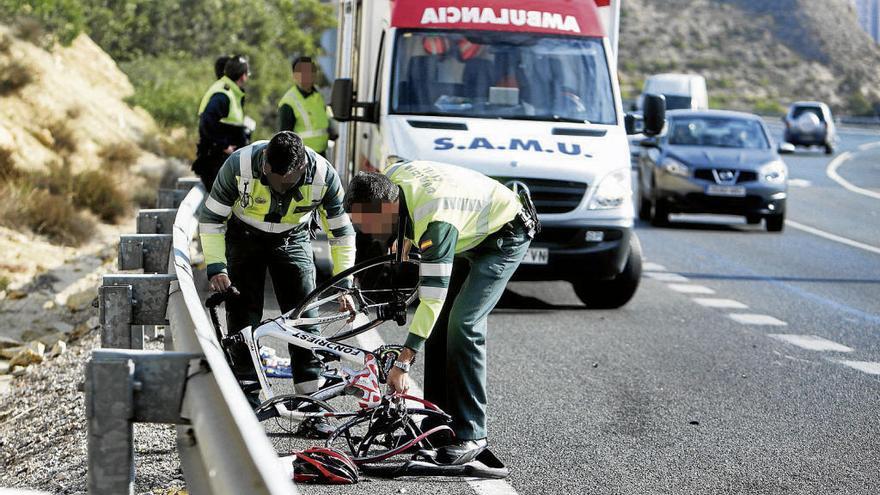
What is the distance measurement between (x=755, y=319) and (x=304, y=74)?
4.64 meters

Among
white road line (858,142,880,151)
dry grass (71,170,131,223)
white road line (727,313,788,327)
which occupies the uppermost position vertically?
white road line (727,313,788,327)

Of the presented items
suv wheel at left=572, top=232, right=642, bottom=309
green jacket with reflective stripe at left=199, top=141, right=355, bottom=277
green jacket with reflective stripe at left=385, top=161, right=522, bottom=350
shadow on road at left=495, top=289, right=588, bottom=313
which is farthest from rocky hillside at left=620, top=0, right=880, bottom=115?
green jacket with reflective stripe at left=385, top=161, right=522, bottom=350

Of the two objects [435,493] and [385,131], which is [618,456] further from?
[385,131]

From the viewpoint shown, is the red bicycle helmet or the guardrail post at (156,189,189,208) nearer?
the red bicycle helmet

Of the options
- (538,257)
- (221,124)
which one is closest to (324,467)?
(538,257)

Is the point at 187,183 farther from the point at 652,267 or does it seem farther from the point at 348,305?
the point at 348,305

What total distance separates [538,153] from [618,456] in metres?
4.86

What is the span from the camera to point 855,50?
377 ft

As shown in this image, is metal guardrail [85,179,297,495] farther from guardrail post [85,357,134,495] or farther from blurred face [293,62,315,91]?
blurred face [293,62,315,91]

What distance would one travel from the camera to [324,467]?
19.8ft

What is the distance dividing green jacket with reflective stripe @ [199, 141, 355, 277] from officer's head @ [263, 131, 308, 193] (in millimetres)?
154

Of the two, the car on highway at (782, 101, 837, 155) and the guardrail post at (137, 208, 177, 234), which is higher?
the guardrail post at (137, 208, 177, 234)

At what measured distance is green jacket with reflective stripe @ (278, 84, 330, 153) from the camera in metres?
13.2

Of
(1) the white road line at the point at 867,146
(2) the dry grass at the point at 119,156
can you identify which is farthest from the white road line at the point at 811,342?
(1) the white road line at the point at 867,146
